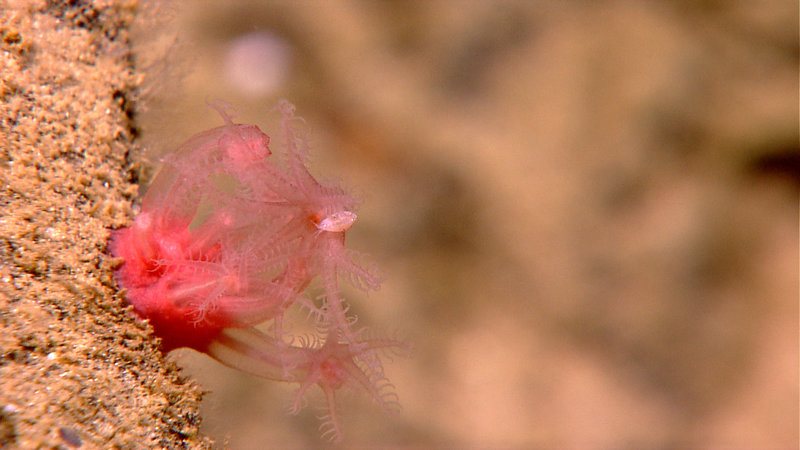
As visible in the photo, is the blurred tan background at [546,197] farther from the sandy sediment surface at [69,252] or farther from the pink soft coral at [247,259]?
the pink soft coral at [247,259]

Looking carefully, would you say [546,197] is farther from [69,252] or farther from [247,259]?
[69,252]

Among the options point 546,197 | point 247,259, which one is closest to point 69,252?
point 247,259

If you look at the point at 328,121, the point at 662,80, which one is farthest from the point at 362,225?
the point at 662,80

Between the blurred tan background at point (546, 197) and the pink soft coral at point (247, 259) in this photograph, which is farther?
the blurred tan background at point (546, 197)

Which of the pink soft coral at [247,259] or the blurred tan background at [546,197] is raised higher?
the blurred tan background at [546,197]

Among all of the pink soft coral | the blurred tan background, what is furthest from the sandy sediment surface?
the blurred tan background

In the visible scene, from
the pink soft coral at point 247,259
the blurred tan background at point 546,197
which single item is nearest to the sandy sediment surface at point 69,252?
the pink soft coral at point 247,259
